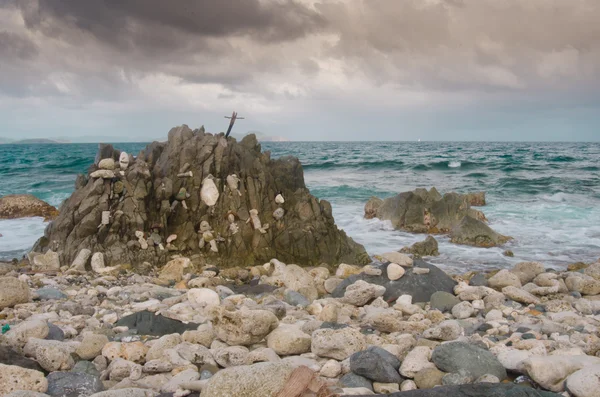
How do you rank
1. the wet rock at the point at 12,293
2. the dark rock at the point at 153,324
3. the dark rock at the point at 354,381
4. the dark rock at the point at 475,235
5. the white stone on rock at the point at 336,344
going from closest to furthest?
1. the dark rock at the point at 354,381
2. the white stone on rock at the point at 336,344
3. the dark rock at the point at 153,324
4. the wet rock at the point at 12,293
5. the dark rock at the point at 475,235

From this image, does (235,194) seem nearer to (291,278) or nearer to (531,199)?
(291,278)

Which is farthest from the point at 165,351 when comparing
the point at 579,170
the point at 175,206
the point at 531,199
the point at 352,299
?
the point at 579,170

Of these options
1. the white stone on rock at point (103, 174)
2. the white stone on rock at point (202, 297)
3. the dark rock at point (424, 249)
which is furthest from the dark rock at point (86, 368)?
the dark rock at point (424, 249)

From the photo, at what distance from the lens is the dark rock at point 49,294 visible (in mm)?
7996

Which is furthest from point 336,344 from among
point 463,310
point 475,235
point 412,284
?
point 475,235

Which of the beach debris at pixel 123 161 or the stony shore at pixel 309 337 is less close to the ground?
the beach debris at pixel 123 161

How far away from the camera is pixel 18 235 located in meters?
16.7

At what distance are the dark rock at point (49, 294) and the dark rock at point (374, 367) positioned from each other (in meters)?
5.86

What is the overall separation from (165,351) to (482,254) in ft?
38.6

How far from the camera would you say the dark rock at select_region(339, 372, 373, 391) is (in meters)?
4.57

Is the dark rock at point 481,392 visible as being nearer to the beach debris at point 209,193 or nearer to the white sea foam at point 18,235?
the beach debris at point 209,193

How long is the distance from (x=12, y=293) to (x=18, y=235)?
11.0 meters

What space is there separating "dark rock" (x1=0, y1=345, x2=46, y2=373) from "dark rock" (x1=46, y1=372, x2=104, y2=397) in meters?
0.31

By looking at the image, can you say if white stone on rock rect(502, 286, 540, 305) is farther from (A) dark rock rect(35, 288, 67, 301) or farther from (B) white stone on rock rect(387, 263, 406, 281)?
(A) dark rock rect(35, 288, 67, 301)
